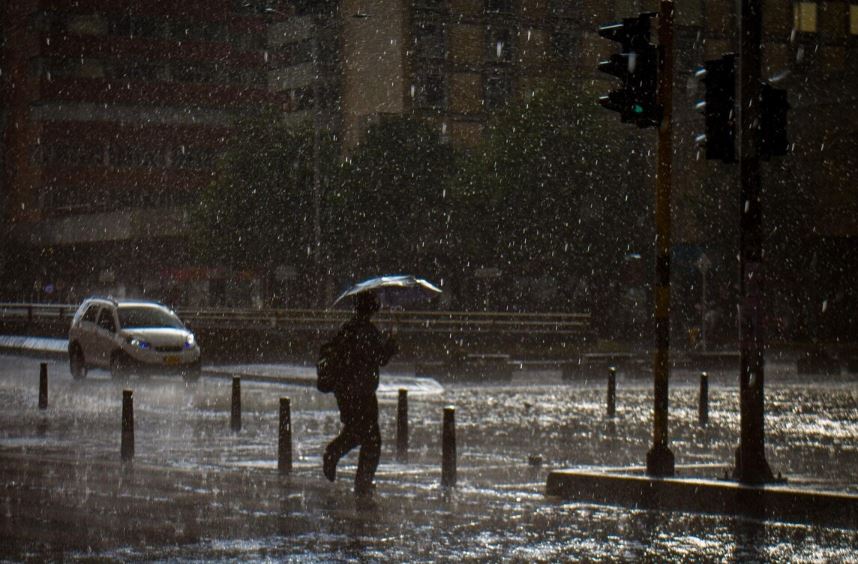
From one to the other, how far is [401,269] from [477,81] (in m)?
18.2

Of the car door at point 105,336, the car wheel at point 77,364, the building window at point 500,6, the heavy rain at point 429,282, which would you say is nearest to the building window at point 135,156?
the heavy rain at point 429,282

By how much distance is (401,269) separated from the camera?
210ft

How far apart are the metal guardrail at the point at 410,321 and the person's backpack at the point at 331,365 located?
32002 millimetres

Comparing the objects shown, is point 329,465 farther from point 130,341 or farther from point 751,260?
point 130,341

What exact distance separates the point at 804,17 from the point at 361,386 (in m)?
73.3

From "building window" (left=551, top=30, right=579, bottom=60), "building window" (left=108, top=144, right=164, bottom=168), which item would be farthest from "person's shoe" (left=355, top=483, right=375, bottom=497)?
"building window" (left=108, top=144, right=164, bottom=168)

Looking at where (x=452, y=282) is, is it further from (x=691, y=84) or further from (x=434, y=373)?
(x=434, y=373)

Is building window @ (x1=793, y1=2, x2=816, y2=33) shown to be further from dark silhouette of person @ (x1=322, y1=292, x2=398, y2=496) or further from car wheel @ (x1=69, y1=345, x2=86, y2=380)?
dark silhouette of person @ (x1=322, y1=292, x2=398, y2=496)

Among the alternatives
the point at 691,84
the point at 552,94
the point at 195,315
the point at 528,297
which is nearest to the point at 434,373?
the point at 195,315

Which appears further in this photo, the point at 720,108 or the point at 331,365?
the point at 720,108

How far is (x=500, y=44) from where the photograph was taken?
79500 millimetres

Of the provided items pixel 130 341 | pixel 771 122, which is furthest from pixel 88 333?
pixel 771 122

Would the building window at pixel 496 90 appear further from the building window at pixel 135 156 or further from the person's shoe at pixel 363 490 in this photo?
the person's shoe at pixel 363 490

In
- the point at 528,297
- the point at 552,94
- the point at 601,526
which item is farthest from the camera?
the point at 528,297
